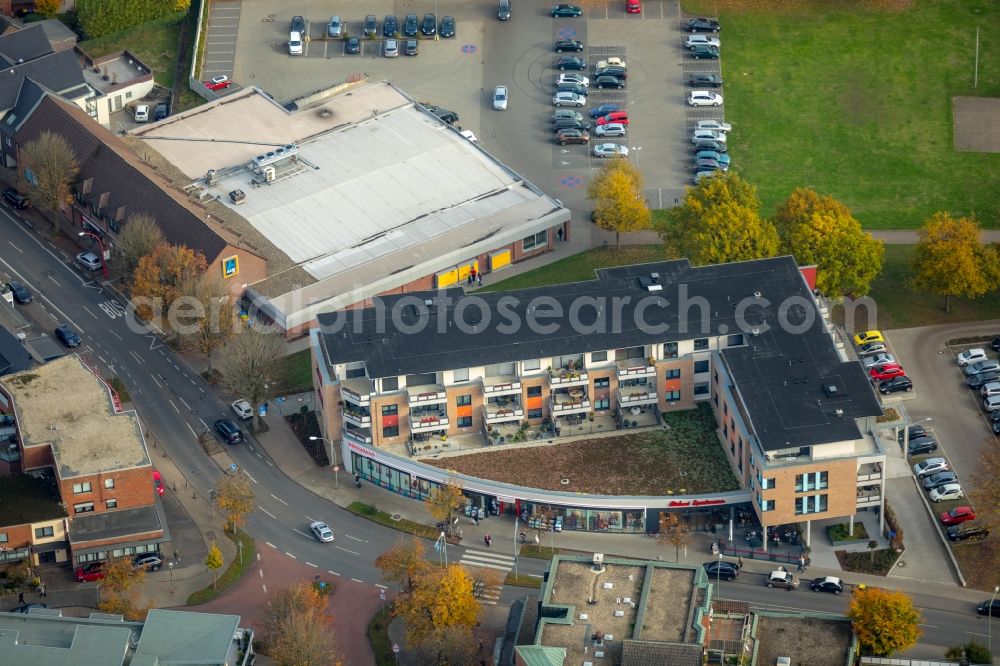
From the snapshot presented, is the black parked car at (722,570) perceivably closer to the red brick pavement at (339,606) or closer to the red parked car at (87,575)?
the red brick pavement at (339,606)

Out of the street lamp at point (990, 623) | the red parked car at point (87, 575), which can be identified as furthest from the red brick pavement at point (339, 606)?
the street lamp at point (990, 623)

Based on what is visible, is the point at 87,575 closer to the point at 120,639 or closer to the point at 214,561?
the point at 214,561

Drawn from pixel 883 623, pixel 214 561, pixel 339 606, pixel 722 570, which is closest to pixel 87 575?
pixel 214 561

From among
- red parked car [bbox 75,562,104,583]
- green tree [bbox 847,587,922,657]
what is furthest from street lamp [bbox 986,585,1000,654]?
red parked car [bbox 75,562,104,583]

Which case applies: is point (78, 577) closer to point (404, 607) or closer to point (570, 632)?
point (404, 607)

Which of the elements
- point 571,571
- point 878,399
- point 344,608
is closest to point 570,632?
point 571,571

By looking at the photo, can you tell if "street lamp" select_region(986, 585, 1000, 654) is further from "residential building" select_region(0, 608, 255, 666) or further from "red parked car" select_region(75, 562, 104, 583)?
"red parked car" select_region(75, 562, 104, 583)
